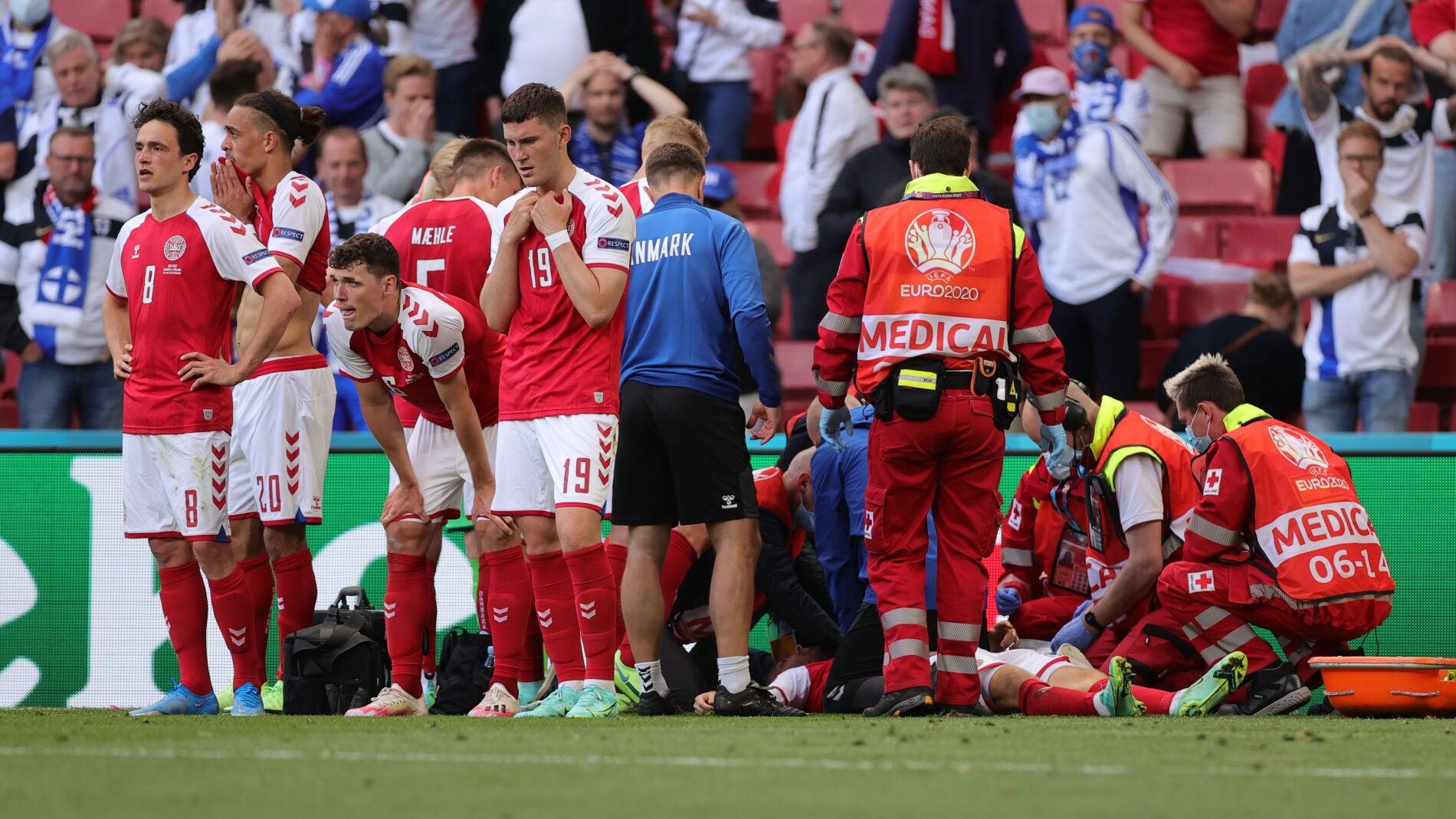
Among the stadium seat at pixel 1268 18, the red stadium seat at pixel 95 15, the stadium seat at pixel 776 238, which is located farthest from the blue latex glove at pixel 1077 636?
the red stadium seat at pixel 95 15

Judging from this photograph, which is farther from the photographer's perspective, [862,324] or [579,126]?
[579,126]

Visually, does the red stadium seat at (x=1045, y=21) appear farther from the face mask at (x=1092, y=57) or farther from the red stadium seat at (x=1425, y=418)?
the red stadium seat at (x=1425, y=418)

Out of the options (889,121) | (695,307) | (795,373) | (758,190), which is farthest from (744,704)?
(758,190)

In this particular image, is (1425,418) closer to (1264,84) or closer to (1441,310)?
(1441,310)

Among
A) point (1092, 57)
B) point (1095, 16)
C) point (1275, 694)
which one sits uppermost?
point (1095, 16)

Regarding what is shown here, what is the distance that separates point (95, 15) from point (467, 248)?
7.25 meters

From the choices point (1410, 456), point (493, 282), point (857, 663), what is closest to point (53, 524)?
point (493, 282)

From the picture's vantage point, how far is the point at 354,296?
6.48m

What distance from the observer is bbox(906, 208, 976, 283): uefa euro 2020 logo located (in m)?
6.25

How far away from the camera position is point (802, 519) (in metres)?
7.68

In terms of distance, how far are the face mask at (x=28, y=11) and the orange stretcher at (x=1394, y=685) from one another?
359 inches

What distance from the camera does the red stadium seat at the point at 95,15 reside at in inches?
518

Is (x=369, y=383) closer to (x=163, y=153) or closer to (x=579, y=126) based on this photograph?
(x=163, y=153)

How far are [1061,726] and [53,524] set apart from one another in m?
5.29
